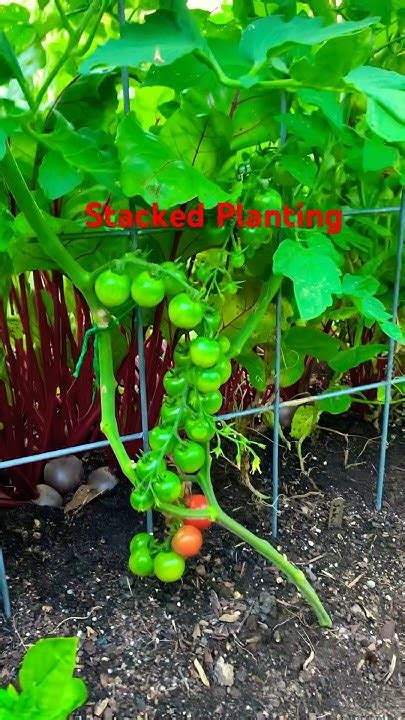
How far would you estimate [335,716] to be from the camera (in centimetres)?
93

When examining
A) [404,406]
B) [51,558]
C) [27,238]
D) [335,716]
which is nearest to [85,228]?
[27,238]

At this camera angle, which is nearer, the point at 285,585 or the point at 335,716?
the point at 335,716

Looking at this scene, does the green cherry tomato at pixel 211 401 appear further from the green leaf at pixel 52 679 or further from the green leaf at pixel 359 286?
the green leaf at pixel 52 679

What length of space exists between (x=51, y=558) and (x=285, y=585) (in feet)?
1.29

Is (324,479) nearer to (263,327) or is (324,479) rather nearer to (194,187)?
(263,327)

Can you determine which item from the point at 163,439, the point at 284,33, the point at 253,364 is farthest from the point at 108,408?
the point at 284,33

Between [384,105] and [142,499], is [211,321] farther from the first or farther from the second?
[384,105]

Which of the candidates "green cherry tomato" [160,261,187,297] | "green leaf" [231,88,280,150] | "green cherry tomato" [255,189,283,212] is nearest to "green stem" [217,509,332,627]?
"green cherry tomato" [160,261,187,297]

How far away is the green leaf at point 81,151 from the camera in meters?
0.79

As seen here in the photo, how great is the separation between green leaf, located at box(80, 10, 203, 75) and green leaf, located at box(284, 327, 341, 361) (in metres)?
0.63

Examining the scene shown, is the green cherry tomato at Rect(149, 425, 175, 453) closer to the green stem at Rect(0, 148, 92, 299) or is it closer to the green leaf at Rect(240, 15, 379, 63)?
the green stem at Rect(0, 148, 92, 299)

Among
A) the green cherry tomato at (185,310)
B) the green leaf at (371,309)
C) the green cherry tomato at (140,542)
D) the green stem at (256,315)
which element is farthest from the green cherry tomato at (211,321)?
the green cherry tomato at (140,542)

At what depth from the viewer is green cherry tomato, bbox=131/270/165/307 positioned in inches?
32.1

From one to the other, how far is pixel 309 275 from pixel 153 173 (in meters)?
0.23
